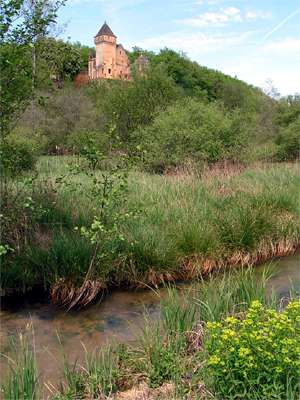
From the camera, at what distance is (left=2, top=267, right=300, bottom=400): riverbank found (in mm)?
2693

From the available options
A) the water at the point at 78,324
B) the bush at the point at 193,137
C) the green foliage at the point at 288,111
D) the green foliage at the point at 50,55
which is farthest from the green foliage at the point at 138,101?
the water at the point at 78,324

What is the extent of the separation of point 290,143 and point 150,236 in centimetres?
1668

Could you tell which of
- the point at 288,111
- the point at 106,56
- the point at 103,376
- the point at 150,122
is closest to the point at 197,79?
the point at 106,56

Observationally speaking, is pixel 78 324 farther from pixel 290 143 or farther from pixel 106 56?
pixel 106 56

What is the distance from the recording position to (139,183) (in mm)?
9281

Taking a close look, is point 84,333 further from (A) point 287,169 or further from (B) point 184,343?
(A) point 287,169

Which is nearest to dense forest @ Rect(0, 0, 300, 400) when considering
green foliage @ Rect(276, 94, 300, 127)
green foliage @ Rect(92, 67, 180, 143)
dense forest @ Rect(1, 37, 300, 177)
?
dense forest @ Rect(1, 37, 300, 177)

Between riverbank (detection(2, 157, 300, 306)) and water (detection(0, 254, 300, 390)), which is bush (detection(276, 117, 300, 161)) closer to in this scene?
riverbank (detection(2, 157, 300, 306))

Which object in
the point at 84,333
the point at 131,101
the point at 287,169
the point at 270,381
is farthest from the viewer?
the point at 131,101

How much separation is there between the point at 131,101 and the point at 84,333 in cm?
1757

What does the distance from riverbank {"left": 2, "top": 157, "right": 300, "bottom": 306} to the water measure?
0.27 meters

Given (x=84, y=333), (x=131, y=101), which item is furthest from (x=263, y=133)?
(x=84, y=333)

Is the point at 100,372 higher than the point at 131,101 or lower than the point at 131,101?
lower

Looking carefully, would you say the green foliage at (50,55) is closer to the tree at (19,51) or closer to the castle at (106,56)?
the tree at (19,51)
